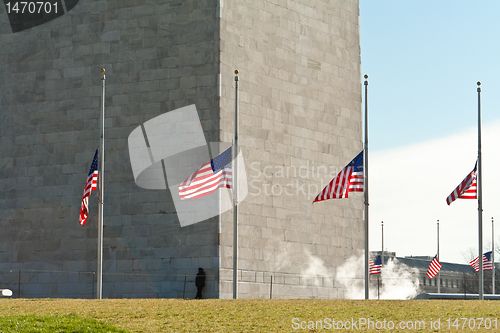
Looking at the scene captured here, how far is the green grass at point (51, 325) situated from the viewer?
61.4 ft

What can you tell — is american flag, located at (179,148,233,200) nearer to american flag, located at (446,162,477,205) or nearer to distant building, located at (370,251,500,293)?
american flag, located at (446,162,477,205)

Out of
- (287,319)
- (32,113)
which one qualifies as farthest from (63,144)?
(287,319)

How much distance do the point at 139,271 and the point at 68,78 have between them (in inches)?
391

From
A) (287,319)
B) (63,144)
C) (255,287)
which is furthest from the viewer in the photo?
(63,144)

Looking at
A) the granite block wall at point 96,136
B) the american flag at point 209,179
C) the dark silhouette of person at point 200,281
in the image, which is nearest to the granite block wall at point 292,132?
the dark silhouette of person at point 200,281

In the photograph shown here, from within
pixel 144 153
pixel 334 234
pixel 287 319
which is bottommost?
pixel 287 319

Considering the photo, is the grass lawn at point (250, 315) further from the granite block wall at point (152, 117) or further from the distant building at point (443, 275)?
the distant building at point (443, 275)

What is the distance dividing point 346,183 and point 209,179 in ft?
16.3

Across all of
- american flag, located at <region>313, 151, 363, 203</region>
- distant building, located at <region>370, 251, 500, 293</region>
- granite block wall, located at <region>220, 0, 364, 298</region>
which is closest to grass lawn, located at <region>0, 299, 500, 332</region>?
american flag, located at <region>313, 151, 363, 203</region>

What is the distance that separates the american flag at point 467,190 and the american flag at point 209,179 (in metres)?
8.76

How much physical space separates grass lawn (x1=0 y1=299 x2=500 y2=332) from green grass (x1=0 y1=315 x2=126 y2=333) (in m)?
0.02

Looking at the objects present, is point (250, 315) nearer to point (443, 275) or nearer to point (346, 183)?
point (346, 183)

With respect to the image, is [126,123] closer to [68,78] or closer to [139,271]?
[68,78]

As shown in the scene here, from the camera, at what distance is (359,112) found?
40938mm
